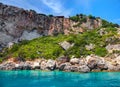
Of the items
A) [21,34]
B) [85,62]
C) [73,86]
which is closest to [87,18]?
[21,34]

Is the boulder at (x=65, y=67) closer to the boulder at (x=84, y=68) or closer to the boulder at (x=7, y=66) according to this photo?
the boulder at (x=84, y=68)

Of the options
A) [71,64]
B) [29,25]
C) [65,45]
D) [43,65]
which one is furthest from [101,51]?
[29,25]

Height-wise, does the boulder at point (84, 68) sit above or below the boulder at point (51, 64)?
below

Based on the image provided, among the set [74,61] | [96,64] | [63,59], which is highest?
[63,59]

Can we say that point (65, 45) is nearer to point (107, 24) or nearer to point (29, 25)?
point (29, 25)

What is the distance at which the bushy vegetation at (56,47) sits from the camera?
63.2 m

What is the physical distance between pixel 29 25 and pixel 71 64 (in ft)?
108

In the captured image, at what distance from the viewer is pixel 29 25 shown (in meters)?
83.5

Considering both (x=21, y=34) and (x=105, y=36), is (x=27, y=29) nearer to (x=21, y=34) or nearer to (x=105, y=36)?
(x=21, y=34)

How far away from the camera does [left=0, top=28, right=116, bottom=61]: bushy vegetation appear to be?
6316 cm

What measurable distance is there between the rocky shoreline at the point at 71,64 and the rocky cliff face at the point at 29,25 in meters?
18.8

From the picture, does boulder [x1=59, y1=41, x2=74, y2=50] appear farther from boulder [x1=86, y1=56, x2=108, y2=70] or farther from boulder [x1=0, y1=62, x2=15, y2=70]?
boulder [x1=0, y1=62, x2=15, y2=70]

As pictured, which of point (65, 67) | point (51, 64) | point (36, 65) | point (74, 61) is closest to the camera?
point (65, 67)

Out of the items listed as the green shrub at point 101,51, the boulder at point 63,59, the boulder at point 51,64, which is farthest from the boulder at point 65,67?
the green shrub at point 101,51
